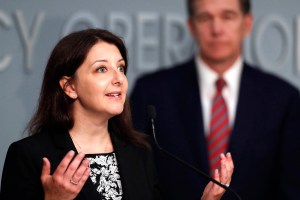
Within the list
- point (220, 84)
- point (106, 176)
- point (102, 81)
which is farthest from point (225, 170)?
point (220, 84)

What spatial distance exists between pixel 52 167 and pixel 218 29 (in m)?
1.39

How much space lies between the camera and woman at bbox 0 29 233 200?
2375mm

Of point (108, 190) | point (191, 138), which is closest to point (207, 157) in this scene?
point (191, 138)

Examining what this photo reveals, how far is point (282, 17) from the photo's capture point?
14.1 feet

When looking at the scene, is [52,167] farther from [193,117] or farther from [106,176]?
[193,117]

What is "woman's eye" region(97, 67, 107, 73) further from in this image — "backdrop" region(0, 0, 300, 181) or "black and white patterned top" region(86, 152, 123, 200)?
"backdrop" region(0, 0, 300, 181)

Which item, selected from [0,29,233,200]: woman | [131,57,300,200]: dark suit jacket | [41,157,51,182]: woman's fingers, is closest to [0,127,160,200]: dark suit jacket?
[0,29,233,200]: woman

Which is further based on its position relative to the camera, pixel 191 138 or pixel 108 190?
pixel 191 138

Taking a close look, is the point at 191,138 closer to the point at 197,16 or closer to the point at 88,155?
the point at 197,16

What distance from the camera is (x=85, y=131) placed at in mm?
2514

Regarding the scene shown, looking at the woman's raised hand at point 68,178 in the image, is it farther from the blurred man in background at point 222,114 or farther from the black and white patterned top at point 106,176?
the blurred man in background at point 222,114

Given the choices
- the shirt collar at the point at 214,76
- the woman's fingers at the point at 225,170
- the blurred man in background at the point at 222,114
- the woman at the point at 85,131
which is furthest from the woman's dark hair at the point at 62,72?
the shirt collar at the point at 214,76

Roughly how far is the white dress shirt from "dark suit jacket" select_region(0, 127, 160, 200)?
927 millimetres

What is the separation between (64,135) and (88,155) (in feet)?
0.36
